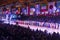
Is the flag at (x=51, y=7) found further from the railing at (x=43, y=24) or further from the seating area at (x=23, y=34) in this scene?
the seating area at (x=23, y=34)

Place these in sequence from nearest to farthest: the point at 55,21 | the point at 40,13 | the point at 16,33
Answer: the point at 55,21, the point at 40,13, the point at 16,33

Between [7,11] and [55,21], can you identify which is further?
[7,11]

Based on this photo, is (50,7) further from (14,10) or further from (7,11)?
(7,11)

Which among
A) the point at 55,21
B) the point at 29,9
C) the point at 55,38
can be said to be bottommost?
the point at 55,38

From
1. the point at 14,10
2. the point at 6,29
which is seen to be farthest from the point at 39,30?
the point at 6,29

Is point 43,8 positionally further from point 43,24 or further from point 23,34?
point 23,34

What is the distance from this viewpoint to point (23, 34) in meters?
2.54

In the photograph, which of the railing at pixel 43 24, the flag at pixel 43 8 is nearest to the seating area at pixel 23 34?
the railing at pixel 43 24

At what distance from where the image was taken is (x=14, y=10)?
8.79 ft

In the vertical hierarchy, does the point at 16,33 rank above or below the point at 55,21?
below

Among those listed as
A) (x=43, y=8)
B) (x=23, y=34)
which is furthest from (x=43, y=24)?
(x=23, y=34)

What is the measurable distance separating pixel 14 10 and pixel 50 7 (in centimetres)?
66

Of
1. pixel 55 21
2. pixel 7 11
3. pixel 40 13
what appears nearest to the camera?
pixel 55 21

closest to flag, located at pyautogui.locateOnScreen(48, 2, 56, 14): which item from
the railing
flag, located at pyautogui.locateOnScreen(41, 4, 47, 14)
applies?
flag, located at pyautogui.locateOnScreen(41, 4, 47, 14)
